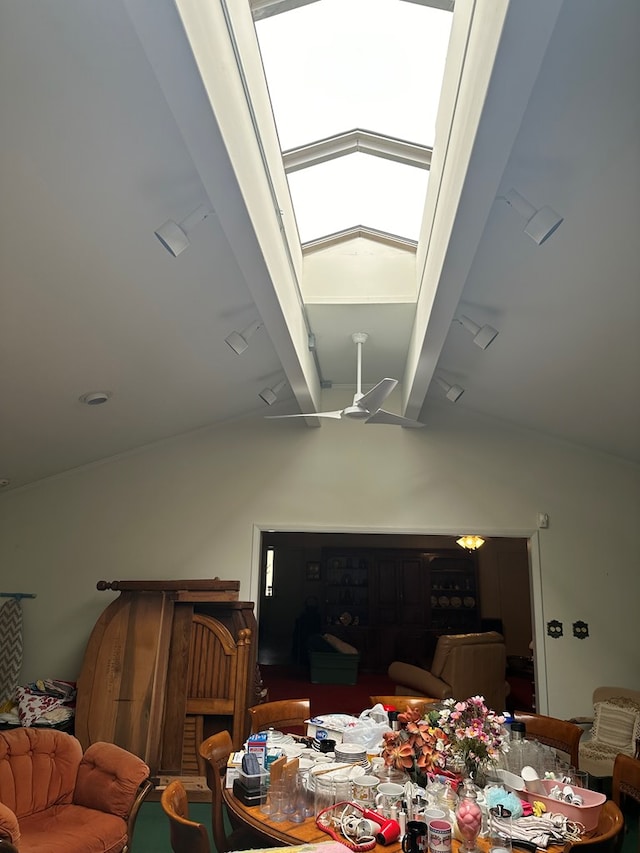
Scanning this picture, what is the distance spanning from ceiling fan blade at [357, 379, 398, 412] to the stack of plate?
1947mm

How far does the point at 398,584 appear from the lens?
997cm

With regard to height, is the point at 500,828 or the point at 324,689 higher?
the point at 500,828

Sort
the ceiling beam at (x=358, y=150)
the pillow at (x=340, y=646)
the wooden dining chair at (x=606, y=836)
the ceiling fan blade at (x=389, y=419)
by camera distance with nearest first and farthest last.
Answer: the wooden dining chair at (x=606, y=836)
the ceiling beam at (x=358, y=150)
the ceiling fan blade at (x=389, y=419)
the pillow at (x=340, y=646)

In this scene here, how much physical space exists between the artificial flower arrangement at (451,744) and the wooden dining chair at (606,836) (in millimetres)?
442

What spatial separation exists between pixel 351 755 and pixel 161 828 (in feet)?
5.79

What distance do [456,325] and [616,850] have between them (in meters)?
3.08

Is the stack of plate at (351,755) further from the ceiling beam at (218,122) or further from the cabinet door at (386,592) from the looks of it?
the cabinet door at (386,592)

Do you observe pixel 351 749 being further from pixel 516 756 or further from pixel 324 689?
pixel 324 689

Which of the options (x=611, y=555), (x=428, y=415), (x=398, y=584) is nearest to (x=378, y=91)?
(x=428, y=415)

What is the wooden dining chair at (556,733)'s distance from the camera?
3.55 meters

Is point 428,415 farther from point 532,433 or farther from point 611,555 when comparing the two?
point 611,555

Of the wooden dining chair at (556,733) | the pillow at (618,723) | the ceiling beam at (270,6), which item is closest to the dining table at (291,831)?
the wooden dining chair at (556,733)

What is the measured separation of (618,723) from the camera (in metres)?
4.55

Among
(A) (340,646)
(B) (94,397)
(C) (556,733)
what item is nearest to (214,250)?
(B) (94,397)
